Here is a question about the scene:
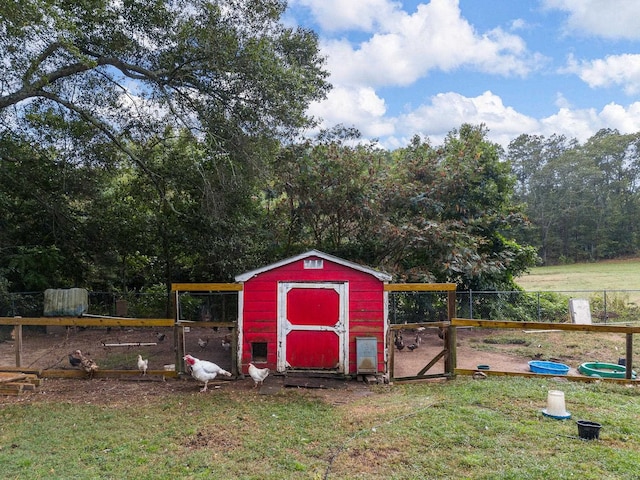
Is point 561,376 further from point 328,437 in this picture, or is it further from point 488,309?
point 488,309

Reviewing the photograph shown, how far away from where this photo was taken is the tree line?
9.62 m

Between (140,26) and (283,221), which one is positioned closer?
(140,26)

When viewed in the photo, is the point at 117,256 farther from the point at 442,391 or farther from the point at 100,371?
the point at 442,391

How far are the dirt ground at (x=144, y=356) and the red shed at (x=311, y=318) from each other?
1.82ft

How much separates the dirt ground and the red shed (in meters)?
0.56

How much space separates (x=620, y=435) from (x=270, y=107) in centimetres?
885

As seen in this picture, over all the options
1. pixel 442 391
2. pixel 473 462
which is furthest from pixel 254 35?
pixel 473 462

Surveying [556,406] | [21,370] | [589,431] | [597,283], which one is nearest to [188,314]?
[21,370]

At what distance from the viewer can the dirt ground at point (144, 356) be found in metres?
7.56

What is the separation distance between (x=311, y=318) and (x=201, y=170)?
19.3ft

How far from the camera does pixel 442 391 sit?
24.2ft

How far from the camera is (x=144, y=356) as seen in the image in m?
10.9

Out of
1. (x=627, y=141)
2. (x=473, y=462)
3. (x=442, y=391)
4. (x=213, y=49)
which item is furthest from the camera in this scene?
(x=627, y=141)

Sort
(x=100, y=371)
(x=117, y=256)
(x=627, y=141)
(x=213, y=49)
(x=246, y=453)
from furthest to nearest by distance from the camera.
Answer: (x=627, y=141) → (x=117, y=256) → (x=213, y=49) → (x=100, y=371) → (x=246, y=453)
